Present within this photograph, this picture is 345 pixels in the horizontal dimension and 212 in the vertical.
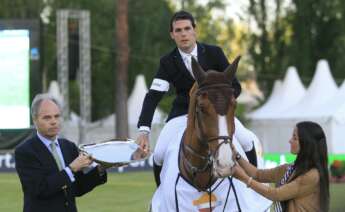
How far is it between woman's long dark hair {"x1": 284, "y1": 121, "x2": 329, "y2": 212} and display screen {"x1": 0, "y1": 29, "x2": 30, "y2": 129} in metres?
20.1

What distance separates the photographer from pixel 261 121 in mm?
39188

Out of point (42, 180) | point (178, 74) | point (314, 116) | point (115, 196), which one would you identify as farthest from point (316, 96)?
point (42, 180)

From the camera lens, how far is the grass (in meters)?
15.6

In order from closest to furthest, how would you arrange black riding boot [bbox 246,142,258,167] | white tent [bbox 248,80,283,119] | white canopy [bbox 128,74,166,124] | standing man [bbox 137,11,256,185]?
standing man [bbox 137,11,256,185] → black riding boot [bbox 246,142,258,167] → white tent [bbox 248,80,283,119] → white canopy [bbox 128,74,166,124]

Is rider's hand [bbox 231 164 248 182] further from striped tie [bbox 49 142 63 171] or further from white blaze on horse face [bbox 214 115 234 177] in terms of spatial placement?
striped tie [bbox 49 142 63 171]

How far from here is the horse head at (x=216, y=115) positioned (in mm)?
5863

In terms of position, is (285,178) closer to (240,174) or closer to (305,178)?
(305,178)

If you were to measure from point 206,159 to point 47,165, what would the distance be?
129 centimetres

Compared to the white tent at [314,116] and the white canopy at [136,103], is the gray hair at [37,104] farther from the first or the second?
the white canopy at [136,103]

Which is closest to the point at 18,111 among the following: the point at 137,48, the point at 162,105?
the point at 162,105

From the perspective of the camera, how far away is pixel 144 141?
742 cm

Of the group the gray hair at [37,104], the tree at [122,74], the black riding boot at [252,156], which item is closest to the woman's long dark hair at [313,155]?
the black riding boot at [252,156]

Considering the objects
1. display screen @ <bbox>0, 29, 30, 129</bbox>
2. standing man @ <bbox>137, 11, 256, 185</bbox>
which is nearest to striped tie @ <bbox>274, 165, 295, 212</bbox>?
standing man @ <bbox>137, 11, 256, 185</bbox>

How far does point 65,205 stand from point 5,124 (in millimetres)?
19971
